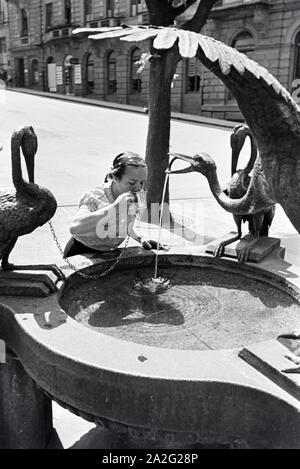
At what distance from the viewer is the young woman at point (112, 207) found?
2.66 m

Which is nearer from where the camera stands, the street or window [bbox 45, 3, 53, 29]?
the street

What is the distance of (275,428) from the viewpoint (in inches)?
68.4

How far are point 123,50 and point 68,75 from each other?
6767 millimetres

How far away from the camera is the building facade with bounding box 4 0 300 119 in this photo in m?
19.5

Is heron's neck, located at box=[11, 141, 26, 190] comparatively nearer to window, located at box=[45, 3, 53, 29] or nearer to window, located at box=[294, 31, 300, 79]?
window, located at box=[294, 31, 300, 79]

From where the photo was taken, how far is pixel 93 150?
39.3 ft

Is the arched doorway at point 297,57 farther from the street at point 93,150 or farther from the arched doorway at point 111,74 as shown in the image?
the arched doorway at point 111,74

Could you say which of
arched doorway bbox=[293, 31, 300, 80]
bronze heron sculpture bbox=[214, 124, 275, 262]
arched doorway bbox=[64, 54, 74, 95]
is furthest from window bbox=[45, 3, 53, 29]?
bronze heron sculpture bbox=[214, 124, 275, 262]

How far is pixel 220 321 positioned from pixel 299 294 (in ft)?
1.61

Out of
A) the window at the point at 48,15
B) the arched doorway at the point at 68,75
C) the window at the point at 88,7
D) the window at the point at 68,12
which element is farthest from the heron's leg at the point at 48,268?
the window at the point at 48,15

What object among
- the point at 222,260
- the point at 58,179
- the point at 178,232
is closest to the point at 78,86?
the point at 58,179

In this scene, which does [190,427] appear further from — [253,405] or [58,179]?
[58,179]

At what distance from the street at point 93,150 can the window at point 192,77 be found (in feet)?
13.1

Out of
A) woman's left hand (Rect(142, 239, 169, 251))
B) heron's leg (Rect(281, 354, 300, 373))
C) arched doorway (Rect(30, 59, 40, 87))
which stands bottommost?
heron's leg (Rect(281, 354, 300, 373))
